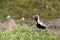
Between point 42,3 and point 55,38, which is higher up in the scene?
point 55,38

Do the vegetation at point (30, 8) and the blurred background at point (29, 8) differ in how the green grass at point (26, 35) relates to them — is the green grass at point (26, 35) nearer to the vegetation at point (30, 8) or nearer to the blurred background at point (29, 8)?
the blurred background at point (29, 8)

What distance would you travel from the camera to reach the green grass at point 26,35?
9148 mm

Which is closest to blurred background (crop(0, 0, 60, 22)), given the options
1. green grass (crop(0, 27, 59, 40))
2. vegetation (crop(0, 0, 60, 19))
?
vegetation (crop(0, 0, 60, 19))

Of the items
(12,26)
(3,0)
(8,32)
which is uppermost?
(8,32)

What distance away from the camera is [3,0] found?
17.2m

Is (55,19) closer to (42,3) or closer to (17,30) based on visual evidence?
(42,3)

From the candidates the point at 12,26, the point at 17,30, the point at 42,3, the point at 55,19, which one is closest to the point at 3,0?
the point at 42,3

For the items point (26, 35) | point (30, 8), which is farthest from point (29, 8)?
point (26, 35)

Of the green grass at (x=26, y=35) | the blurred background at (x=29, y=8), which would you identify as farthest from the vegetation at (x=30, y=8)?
the green grass at (x=26, y=35)

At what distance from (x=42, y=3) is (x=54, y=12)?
1.04 m

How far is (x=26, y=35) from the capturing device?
9352 millimetres

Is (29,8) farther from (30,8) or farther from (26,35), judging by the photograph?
(26,35)

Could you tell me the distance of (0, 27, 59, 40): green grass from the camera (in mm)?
9148

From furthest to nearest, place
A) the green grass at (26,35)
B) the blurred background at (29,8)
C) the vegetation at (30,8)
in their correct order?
the vegetation at (30,8)
the blurred background at (29,8)
the green grass at (26,35)
